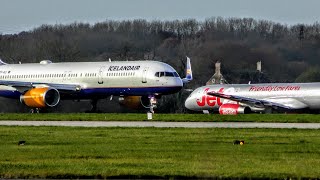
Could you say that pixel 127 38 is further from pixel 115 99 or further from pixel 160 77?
pixel 160 77

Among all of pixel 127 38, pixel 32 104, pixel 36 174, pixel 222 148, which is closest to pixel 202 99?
pixel 32 104

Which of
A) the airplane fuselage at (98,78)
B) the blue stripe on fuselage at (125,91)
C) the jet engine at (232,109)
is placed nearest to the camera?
the airplane fuselage at (98,78)

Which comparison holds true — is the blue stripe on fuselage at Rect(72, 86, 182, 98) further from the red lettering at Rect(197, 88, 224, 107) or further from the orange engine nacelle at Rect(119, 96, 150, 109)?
the red lettering at Rect(197, 88, 224, 107)

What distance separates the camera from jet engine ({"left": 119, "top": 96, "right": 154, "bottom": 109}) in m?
70.4

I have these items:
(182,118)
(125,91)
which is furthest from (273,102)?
(182,118)

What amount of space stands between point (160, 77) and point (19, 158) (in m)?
39.2

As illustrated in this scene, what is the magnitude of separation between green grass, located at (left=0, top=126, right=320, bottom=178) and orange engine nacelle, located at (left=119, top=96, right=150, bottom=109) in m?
28.4

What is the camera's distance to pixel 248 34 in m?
87.1

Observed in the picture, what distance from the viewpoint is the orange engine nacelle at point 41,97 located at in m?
67.9

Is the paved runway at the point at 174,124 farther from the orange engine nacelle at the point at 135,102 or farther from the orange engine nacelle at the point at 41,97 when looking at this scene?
the orange engine nacelle at the point at 135,102

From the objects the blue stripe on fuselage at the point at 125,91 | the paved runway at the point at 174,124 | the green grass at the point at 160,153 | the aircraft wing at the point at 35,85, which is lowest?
the green grass at the point at 160,153

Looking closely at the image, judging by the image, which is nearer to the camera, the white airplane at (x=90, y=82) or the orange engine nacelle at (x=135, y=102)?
the white airplane at (x=90, y=82)

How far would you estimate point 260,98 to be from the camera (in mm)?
75312

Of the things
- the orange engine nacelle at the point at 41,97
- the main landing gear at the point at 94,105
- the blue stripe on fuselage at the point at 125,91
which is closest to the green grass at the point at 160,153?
the blue stripe on fuselage at the point at 125,91
